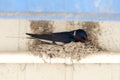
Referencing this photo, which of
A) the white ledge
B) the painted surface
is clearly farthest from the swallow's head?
the painted surface

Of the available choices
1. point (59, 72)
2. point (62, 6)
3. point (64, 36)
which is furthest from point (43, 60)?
point (62, 6)

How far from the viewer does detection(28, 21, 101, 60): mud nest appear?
304 cm

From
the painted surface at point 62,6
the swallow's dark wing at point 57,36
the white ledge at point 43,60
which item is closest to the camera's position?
the painted surface at point 62,6

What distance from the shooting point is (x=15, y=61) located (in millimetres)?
2963

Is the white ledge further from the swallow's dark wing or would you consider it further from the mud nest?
the swallow's dark wing

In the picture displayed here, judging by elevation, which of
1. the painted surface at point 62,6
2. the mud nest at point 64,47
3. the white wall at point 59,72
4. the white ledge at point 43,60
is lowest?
the white wall at point 59,72

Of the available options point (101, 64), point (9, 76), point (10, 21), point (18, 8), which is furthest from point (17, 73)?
point (18, 8)

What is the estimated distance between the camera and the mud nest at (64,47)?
3.04 metres

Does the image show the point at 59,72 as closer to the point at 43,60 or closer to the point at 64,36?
the point at 43,60

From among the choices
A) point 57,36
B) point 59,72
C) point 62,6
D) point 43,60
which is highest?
point 62,6

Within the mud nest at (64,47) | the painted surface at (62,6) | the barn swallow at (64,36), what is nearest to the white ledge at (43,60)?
the mud nest at (64,47)

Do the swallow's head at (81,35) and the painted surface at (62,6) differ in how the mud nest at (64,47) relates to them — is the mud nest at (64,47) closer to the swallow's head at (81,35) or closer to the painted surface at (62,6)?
the swallow's head at (81,35)

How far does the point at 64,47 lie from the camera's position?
3.20 metres

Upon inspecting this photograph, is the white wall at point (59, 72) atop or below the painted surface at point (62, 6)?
below
